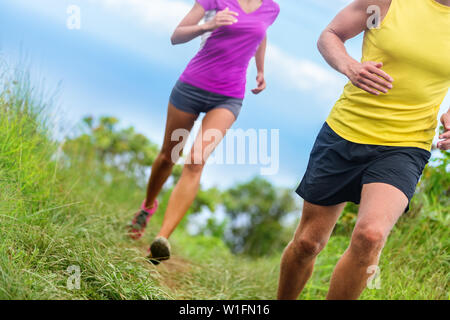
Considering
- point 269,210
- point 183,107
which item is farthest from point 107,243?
point 269,210

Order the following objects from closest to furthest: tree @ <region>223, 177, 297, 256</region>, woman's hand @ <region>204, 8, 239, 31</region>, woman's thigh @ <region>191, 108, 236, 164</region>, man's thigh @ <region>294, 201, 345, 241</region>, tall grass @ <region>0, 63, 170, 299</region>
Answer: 1. tall grass @ <region>0, 63, 170, 299</region>
2. man's thigh @ <region>294, 201, 345, 241</region>
3. woman's hand @ <region>204, 8, 239, 31</region>
4. woman's thigh @ <region>191, 108, 236, 164</region>
5. tree @ <region>223, 177, 297, 256</region>

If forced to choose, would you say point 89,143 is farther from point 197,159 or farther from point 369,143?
point 369,143

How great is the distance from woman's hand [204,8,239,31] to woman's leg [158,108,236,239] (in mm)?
610

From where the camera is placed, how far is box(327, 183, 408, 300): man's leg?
7.98 feet

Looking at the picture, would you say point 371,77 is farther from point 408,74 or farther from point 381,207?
point 381,207

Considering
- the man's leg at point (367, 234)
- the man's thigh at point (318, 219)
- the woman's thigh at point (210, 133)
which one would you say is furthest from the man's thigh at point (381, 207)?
the woman's thigh at point (210, 133)

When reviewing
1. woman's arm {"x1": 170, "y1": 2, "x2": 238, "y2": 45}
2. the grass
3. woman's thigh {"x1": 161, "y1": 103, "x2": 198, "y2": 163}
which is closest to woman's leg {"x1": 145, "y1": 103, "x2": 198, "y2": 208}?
woman's thigh {"x1": 161, "y1": 103, "x2": 198, "y2": 163}

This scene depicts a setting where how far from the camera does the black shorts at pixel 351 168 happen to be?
2.59 metres

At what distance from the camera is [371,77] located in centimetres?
250

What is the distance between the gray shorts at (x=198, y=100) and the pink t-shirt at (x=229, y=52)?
1.5 inches

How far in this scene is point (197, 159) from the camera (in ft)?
11.9

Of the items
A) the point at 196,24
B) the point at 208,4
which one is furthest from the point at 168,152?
the point at 208,4

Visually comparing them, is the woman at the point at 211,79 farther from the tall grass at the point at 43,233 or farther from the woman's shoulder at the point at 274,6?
the tall grass at the point at 43,233

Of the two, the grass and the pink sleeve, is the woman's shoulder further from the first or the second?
the grass
